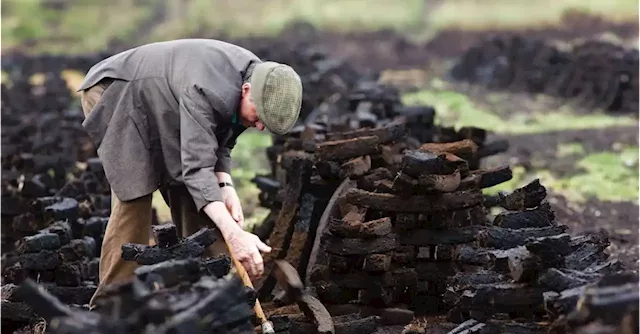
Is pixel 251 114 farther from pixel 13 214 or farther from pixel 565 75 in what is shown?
pixel 565 75

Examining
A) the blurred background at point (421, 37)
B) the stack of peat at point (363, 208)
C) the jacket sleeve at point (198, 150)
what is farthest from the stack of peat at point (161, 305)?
the blurred background at point (421, 37)

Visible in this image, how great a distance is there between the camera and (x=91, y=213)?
8.77 metres

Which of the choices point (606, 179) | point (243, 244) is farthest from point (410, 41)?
point (243, 244)

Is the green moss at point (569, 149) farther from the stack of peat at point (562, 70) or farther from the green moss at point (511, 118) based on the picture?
the stack of peat at point (562, 70)

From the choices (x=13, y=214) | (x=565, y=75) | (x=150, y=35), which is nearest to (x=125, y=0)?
(x=150, y=35)

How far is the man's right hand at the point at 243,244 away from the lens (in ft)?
18.2

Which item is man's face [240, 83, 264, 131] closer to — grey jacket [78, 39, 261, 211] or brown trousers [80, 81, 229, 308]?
grey jacket [78, 39, 261, 211]

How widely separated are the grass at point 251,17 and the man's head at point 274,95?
1169 inches

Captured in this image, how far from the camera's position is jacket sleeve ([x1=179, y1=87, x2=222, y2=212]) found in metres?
5.80

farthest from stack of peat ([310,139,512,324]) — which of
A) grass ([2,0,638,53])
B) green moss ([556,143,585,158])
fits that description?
grass ([2,0,638,53])

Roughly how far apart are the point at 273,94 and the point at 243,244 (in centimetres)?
106

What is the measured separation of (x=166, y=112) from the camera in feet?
20.4

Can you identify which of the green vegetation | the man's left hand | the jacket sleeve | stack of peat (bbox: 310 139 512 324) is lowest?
the green vegetation

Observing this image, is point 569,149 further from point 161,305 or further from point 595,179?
point 161,305
